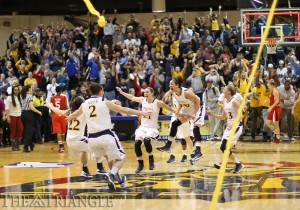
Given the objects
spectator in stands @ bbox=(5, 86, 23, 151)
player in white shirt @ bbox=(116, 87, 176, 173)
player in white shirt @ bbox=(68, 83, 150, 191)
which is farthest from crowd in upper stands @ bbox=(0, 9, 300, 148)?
player in white shirt @ bbox=(68, 83, 150, 191)

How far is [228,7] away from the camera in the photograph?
3378 centimetres

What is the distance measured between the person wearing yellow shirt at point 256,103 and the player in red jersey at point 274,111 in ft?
2.28

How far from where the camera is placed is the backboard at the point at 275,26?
788 inches

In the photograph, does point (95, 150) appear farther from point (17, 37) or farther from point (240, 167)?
point (17, 37)

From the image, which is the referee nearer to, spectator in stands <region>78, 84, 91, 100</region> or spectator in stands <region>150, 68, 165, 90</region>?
spectator in stands <region>78, 84, 91, 100</region>

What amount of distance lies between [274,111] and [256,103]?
149 cm

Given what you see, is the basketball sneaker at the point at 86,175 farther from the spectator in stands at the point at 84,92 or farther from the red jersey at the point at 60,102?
the spectator in stands at the point at 84,92

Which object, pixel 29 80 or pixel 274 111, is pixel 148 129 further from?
pixel 29 80

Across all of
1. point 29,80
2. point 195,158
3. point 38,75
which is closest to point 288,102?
point 195,158

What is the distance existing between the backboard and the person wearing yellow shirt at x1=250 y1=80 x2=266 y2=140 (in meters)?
→ 2.93

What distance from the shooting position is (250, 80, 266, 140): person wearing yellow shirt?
23359 mm

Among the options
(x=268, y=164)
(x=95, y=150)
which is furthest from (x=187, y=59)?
(x=95, y=150)

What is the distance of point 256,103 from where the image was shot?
23.5 metres

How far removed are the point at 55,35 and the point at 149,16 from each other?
6320mm
